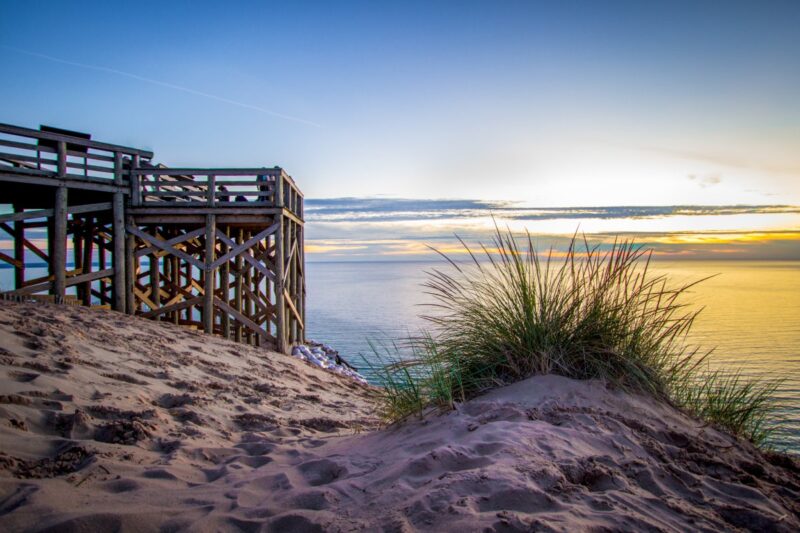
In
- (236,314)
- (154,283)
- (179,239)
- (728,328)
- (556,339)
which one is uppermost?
(179,239)

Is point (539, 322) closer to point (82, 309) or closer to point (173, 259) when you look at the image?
point (82, 309)

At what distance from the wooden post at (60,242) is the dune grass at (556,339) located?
9.56 m

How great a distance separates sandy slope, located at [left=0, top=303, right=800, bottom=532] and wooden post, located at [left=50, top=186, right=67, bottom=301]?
6632 mm

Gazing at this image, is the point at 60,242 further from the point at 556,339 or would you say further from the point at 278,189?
the point at 556,339

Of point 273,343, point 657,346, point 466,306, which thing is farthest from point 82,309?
point 657,346

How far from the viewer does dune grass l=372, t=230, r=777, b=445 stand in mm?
4219

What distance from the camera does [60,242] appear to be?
1087 centimetres

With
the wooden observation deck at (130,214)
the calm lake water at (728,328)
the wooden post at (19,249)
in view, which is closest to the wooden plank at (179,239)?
the wooden observation deck at (130,214)

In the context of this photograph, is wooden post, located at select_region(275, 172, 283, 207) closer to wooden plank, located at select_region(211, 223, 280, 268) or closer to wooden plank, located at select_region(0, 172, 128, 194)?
wooden plank, located at select_region(211, 223, 280, 268)

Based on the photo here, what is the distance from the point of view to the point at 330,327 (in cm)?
2578

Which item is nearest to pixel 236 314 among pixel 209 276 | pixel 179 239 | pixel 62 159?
pixel 209 276

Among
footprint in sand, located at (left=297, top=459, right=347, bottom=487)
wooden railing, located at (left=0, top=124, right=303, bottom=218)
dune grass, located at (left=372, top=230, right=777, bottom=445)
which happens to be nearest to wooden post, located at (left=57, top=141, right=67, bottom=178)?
wooden railing, located at (left=0, top=124, right=303, bottom=218)

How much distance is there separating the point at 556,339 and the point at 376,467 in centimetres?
193

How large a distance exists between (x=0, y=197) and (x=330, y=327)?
15317mm
